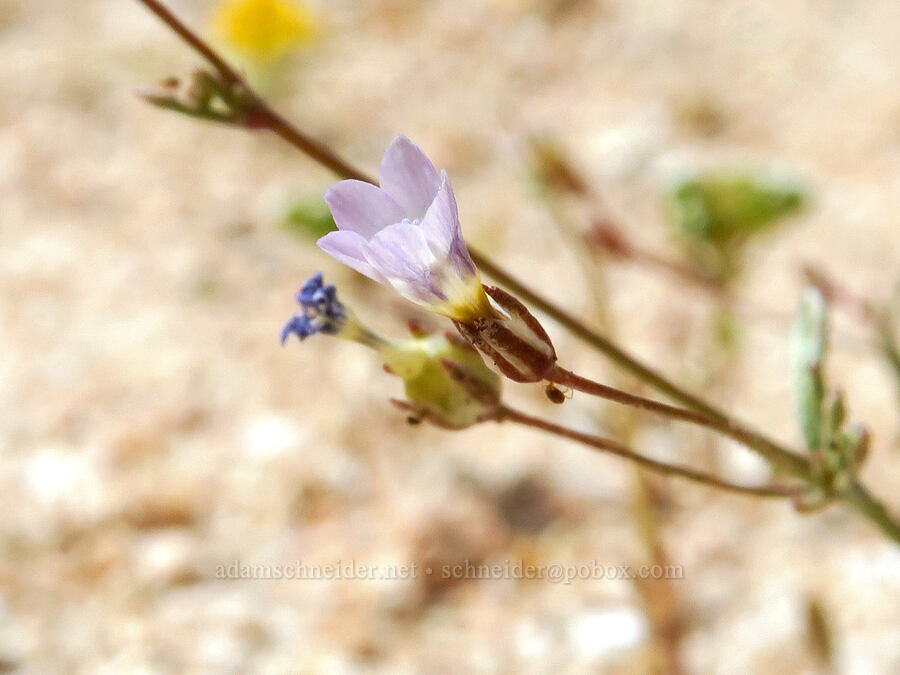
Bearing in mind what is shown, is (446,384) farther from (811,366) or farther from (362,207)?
(811,366)

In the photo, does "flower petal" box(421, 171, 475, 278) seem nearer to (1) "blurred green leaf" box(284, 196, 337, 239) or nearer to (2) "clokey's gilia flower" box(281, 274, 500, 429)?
(2) "clokey's gilia flower" box(281, 274, 500, 429)

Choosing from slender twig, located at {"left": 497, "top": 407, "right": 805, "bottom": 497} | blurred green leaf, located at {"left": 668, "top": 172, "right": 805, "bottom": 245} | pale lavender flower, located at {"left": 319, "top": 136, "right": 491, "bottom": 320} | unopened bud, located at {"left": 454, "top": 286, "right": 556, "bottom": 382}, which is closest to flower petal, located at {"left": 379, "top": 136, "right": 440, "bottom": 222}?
pale lavender flower, located at {"left": 319, "top": 136, "right": 491, "bottom": 320}

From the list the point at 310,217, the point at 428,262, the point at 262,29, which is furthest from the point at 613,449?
the point at 262,29

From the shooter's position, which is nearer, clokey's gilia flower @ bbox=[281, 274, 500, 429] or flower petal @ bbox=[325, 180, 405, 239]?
flower petal @ bbox=[325, 180, 405, 239]

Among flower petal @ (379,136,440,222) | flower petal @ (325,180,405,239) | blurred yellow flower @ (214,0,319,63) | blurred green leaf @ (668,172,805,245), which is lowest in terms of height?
flower petal @ (325,180,405,239)

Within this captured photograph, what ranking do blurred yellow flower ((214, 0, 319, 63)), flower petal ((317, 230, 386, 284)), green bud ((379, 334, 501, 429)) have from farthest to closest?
blurred yellow flower ((214, 0, 319, 63)), green bud ((379, 334, 501, 429)), flower petal ((317, 230, 386, 284))

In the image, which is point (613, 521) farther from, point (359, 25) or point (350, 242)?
point (359, 25)

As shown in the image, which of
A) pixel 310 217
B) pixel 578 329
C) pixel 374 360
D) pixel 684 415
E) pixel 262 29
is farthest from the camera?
pixel 262 29

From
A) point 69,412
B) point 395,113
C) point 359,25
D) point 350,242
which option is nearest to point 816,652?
point 350,242
